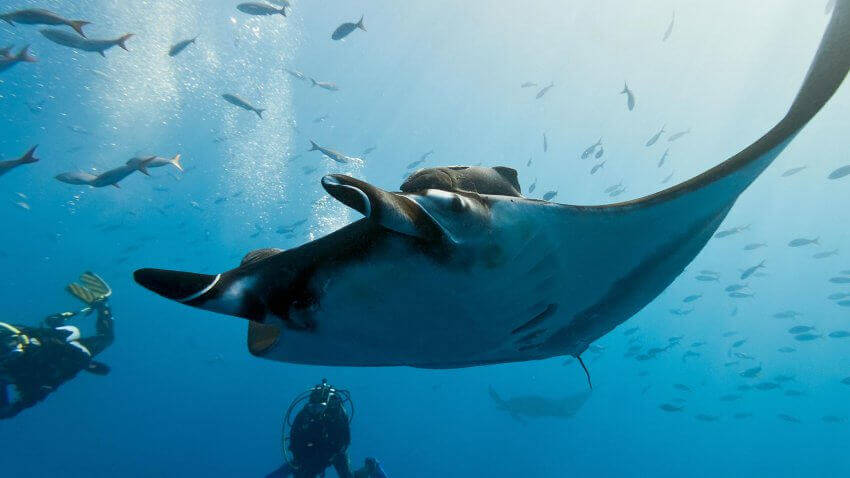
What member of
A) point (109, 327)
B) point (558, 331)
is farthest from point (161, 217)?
point (558, 331)

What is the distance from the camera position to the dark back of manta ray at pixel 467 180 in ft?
5.83

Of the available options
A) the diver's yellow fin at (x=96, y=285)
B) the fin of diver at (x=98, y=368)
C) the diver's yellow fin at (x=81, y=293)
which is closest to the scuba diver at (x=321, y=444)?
the fin of diver at (x=98, y=368)

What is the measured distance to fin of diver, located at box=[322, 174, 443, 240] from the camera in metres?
0.91

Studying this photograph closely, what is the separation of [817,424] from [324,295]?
101 metres

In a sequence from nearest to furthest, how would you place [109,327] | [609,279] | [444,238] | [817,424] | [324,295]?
[444,238] → [324,295] → [609,279] → [109,327] → [817,424]

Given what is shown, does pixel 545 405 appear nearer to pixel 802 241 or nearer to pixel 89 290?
pixel 802 241

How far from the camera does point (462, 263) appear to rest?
1.28 metres

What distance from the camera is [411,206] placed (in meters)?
1.04

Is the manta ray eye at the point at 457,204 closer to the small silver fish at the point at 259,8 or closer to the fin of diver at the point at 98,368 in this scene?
the fin of diver at the point at 98,368

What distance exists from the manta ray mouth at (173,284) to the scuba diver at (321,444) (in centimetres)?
638

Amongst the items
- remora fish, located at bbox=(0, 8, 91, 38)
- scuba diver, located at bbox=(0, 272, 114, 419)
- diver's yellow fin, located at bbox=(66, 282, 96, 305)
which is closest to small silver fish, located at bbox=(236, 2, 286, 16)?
remora fish, located at bbox=(0, 8, 91, 38)

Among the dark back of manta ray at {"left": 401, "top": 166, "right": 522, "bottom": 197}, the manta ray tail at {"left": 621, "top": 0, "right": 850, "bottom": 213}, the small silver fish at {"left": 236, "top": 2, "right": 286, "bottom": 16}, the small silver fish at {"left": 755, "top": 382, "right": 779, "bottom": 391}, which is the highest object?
the manta ray tail at {"left": 621, "top": 0, "right": 850, "bottom": 213}

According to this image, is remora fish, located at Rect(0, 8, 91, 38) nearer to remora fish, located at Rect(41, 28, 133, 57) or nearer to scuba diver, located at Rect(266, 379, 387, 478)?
remora fish, located at Rect(41, 28, 133, 57)

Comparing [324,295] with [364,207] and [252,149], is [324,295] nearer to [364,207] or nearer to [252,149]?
[364,207]
